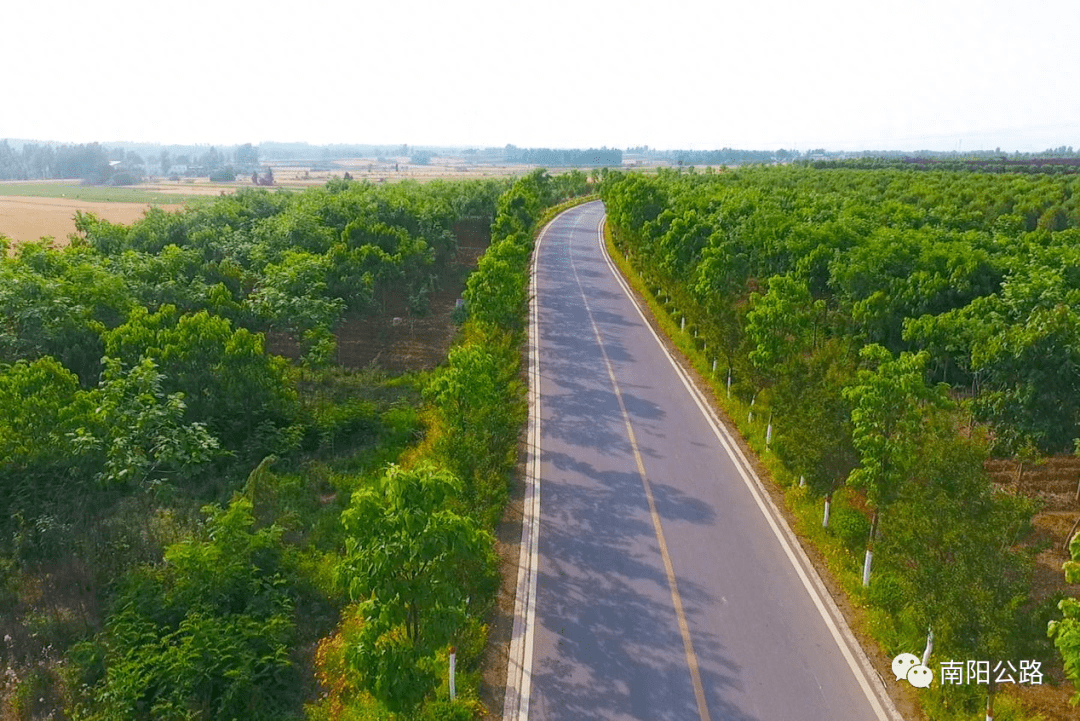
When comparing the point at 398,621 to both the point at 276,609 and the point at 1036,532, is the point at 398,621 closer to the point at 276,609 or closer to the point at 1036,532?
the point at 276,609

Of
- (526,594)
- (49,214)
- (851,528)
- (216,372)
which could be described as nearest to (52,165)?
(49,214)

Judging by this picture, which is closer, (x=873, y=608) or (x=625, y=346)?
(x=873, y=608)

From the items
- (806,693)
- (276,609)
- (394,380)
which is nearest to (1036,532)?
(806,693)

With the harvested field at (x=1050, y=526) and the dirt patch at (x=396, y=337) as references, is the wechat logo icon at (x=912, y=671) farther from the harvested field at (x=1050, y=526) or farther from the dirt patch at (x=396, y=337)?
the dirt patch at (x=396, y=337)

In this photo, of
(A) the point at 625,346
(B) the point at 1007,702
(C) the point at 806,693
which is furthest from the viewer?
(A) the point at 625,346

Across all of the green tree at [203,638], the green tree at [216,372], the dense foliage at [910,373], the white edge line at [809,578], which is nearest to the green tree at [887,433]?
the dense foliage at [910,373]

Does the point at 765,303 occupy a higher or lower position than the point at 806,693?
higher

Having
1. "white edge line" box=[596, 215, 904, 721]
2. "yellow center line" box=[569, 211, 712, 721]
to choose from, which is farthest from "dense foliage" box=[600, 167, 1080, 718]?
"yellow center line" box=[569, 211, 712, 721]

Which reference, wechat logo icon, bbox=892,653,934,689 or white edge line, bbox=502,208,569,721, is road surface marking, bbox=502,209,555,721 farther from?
wechat logo icon, bbox=892,653,934,689
